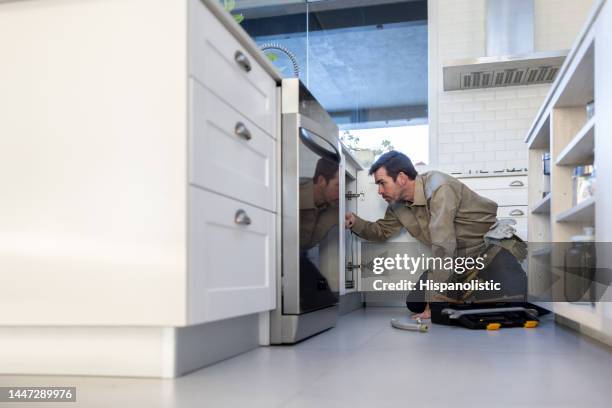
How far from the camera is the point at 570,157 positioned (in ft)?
8.51

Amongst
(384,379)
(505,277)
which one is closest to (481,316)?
(505,277)

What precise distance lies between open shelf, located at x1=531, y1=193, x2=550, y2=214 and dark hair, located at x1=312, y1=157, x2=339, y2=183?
1086 millimetres

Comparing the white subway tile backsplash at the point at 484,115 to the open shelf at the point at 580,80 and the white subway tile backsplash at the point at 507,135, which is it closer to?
the white subway tile backsplash at the point at 507,135

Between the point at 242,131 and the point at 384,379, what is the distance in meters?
0.79

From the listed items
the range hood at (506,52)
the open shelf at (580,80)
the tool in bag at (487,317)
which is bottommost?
the tool in bag at (487,317)

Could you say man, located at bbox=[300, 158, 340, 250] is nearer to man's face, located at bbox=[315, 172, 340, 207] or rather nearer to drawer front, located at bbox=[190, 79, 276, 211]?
man's face, located at bbox=[315, 172, 340, 207]

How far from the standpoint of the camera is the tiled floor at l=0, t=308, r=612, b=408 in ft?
4.03

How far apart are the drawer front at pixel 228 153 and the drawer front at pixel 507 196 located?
92.4 inches

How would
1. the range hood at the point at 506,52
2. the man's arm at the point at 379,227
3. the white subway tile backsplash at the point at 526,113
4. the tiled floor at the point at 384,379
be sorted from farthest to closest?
1. the white subway tile backsplash at the point at 526,113
2. the range hood at the point at 506,52
3. the man's arm at the point at 379,227
4. the tiled floor at the point at 384,379

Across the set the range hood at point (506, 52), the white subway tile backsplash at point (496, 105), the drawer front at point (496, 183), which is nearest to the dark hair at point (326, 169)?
the drawer front at point (496, 183)

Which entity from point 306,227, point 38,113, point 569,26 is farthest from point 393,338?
point 569,26

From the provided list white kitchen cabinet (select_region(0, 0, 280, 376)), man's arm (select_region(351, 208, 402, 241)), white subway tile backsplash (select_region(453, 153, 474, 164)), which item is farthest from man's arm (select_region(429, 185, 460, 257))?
white kitchen cabinet (select_region(0, 0, 280, 376))

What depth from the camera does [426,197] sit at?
11.7 feet

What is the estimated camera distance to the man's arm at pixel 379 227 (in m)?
3.82
